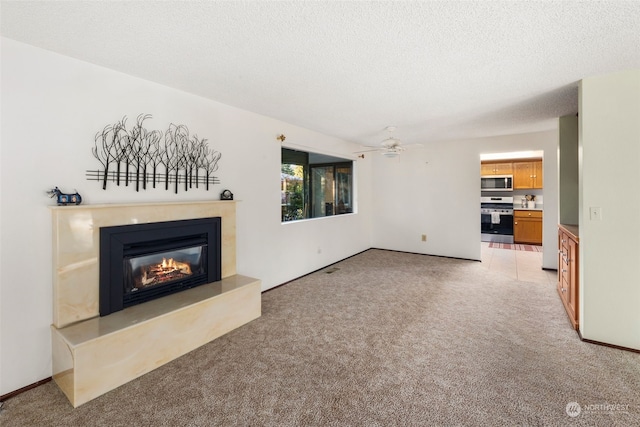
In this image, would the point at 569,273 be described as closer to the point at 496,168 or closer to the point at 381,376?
the point at 381,376

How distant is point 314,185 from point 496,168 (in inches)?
225

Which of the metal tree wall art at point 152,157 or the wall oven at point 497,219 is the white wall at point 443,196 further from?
the metal tree wall art at point 152,157

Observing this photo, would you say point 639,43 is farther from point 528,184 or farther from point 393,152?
point 528,184

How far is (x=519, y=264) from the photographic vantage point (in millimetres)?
5379

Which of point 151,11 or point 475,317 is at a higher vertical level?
point 151,11

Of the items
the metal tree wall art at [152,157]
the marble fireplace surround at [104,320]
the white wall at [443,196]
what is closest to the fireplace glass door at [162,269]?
the marble fireplace surround at [104,320]

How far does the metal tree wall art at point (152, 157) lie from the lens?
2.42 metres

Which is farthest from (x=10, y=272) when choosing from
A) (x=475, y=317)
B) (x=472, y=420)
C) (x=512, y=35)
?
(x=475, y=317)

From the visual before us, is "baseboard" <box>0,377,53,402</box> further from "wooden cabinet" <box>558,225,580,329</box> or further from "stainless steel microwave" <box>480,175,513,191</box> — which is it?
"stainless steel microwave" <box>480,175,513,191</box>

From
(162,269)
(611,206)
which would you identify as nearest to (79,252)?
(162,269)

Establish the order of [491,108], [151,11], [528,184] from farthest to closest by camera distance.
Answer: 1. [528,184]
2. [491,108]
3. [151,11]

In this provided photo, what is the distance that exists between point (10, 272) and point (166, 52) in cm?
188

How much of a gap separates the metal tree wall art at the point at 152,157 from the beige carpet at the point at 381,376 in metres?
1.60

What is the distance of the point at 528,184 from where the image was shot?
7453 mm
